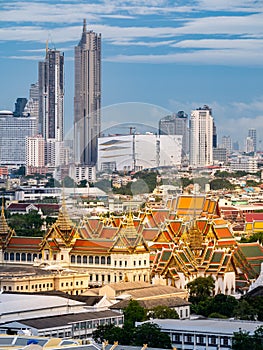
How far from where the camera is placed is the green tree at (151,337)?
18578 millimetres

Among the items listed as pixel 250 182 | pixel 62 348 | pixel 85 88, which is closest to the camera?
pixel 62 348

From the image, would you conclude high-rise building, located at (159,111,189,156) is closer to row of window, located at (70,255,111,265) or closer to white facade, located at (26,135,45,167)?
row of window, located at (70,255,111,265)

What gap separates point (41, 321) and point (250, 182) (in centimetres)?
4922

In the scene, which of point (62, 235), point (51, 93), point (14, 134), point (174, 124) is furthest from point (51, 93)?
point (62, 235)

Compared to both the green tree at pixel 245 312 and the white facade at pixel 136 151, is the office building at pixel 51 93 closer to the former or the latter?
the white facade at pixel 136 151

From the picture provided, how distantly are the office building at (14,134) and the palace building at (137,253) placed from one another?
219 ft

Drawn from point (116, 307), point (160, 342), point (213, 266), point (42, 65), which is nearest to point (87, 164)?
point (213, 266)

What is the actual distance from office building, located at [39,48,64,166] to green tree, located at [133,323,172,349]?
3030 inches

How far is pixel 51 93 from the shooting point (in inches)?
3863

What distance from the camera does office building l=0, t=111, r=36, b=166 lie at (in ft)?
318

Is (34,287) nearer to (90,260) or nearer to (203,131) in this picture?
(90,260)

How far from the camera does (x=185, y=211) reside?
32.0m

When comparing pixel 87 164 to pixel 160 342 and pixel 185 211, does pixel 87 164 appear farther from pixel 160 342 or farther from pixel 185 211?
pixel 160 342

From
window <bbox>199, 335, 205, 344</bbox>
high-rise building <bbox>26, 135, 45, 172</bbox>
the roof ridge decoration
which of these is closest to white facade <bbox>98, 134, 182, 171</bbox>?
the roof ridge decoration
